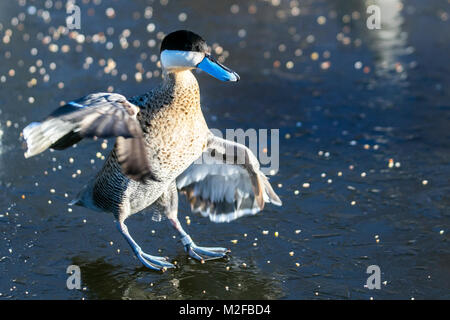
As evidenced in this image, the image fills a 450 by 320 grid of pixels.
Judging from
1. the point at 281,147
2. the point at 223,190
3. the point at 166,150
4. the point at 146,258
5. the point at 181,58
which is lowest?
the point at 146,258

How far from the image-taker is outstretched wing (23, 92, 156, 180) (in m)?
3.80

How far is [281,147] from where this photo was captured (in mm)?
6539

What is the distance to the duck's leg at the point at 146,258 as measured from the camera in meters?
4.59

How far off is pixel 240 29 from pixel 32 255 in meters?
5.78

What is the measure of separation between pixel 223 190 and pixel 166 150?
862 millimetres

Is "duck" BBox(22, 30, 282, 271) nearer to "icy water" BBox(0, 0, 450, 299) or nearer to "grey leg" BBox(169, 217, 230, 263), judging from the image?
"grey leg" BBox(169, 217, 230, 263)

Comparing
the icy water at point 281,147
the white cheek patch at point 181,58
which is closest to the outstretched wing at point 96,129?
the white cheek patch at point 181,58

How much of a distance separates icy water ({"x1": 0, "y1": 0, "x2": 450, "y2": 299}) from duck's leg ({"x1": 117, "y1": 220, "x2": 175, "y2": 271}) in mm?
62

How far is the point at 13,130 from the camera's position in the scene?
6898 mm

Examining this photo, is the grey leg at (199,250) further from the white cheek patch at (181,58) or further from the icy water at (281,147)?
the white cheek patch at (181,58)

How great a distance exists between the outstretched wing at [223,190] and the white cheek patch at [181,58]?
792mm

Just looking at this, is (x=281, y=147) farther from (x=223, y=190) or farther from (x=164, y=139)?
(x=164, y=139)

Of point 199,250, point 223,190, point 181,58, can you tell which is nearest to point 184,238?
point 199,250
